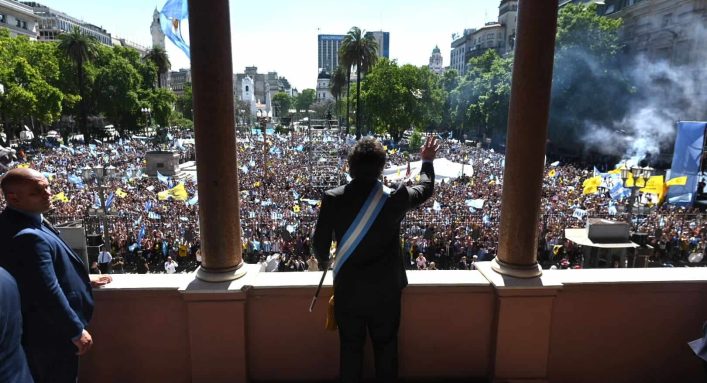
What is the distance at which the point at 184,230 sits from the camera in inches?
572

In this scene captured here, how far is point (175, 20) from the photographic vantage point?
164 inches

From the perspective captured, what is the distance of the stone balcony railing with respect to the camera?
128 inches

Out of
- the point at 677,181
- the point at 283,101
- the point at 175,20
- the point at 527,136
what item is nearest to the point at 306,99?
the point at 283,101

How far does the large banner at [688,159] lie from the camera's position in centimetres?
1594

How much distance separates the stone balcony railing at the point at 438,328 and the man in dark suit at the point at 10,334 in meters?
1.14

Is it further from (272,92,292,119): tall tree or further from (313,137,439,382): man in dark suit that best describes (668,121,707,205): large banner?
(272,92,292,119): tall tree

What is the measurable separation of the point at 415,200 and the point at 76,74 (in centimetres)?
5864

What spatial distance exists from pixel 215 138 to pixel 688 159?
61.0 ft

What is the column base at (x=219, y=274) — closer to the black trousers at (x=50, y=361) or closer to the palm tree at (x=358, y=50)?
the black trousers at (x=50, y=361)

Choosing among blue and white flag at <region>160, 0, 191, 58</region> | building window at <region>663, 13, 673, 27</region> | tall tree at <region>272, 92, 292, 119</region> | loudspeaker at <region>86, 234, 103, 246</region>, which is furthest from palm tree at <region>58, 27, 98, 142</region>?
tall tree at <region>272, 92, 292, 119</region>

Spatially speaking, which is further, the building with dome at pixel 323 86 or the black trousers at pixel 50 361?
the building with dome at pixel 323 86

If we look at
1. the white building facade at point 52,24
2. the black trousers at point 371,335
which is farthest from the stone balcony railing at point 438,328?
the white building facade at point 52,24

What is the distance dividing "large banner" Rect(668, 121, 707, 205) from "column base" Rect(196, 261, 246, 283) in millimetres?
18078

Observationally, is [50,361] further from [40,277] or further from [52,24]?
[52,24]
